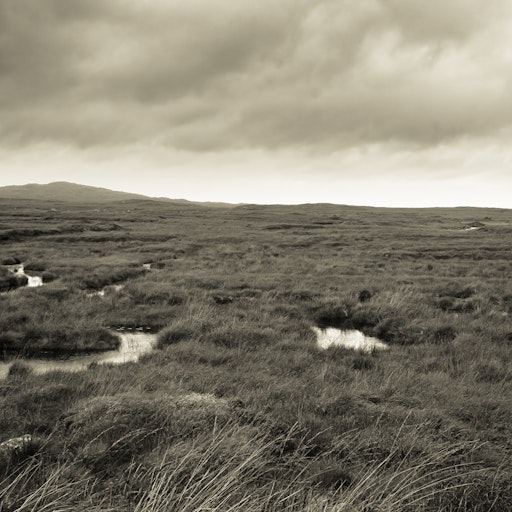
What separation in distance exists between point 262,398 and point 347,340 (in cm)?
578

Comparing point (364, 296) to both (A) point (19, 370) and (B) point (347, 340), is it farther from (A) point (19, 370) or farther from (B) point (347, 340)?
(A) point (19, 370)

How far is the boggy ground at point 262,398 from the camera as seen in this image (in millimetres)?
4711

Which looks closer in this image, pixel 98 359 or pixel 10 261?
pixel 98 359

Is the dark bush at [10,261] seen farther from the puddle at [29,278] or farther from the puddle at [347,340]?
the puddle at [347,340]

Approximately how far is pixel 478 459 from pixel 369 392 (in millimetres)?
2249

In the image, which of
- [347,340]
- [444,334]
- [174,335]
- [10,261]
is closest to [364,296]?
[444,334]

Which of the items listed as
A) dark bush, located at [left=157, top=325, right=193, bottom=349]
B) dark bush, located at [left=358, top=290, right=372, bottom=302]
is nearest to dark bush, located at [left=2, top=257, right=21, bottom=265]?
dark bush, located at [left=157, top=325, right=193, bottom=349]

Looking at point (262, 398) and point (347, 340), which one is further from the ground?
point (262, 398)

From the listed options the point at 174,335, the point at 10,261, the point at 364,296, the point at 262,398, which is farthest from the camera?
the point at 10,261

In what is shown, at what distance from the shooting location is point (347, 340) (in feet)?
40.8

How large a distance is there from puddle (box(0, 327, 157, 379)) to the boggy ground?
0.43 m

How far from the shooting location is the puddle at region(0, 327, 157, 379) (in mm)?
9312

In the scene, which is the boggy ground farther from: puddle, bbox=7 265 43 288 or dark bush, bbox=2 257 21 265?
dark bush, bbox=2 257 21 265

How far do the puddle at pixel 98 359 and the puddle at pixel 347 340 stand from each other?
518 cm
